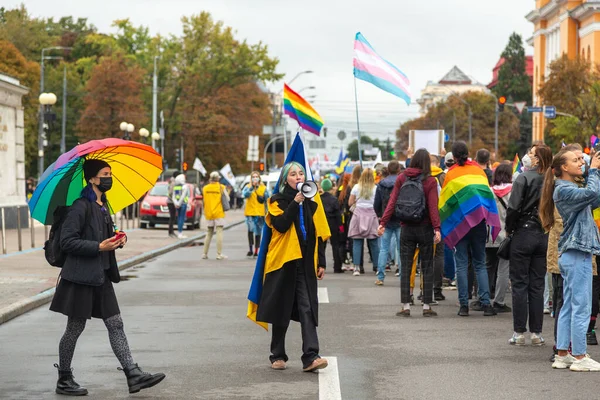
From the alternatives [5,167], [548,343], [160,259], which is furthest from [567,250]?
[5,167]

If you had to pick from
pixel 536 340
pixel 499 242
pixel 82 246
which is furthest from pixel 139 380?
pixel 499 242

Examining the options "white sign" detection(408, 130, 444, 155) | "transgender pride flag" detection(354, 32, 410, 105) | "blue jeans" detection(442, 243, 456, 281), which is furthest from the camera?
"white sign" detection(408, 130, 444, 155)

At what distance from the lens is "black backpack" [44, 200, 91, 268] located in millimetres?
8312

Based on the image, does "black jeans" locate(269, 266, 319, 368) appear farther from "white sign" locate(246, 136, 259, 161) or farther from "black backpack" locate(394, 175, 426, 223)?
"white sign" locate(246, 136, 259, 161)

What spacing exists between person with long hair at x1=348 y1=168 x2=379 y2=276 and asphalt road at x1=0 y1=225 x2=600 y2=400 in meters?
3.27

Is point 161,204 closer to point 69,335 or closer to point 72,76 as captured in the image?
point 69,335

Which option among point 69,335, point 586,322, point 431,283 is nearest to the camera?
point 69,335

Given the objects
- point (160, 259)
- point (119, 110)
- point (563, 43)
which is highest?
point (563, 43)

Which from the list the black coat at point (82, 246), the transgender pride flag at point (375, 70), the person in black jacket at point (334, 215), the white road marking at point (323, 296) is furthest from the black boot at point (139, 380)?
the transgender pride flag at point (375, 70)

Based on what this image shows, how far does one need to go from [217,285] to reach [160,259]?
6460 mm

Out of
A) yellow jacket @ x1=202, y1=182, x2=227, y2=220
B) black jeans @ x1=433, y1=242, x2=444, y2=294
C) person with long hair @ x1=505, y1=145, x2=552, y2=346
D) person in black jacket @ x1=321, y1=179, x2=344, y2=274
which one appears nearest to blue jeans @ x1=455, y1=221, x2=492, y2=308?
black jeans @ x1=433, y1=242, x2=444, y2=294

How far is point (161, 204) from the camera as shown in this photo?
38031 mm

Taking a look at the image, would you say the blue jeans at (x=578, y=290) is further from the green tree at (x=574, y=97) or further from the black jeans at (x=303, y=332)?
the green tree at (x=574, y=97)

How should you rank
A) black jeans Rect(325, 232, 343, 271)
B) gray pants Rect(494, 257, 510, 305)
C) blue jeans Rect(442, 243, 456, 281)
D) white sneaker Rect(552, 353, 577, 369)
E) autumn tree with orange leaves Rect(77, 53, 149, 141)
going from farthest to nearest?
autumn tree with orange leaves Rect(77, 53, 149, 141)
black jeans Rect(325, 232, 343, 271)
blue jeans Rect(442, 243, 456, 281)
gray pants Rect(494, 257, 510, 305)
white sneaker Rect(552, 353, 577, 369)
